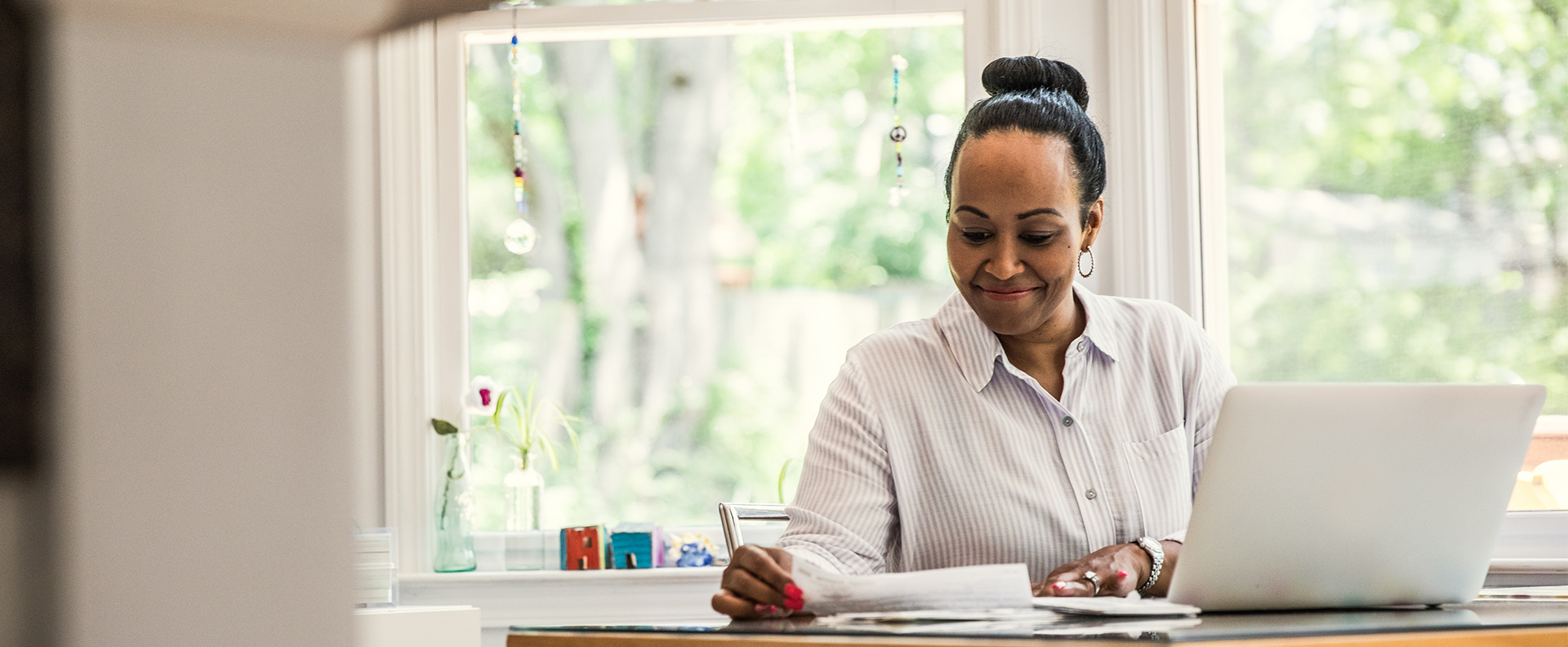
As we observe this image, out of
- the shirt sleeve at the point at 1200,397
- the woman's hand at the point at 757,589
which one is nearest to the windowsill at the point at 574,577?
the shirt sleeve at the point at 1200,397

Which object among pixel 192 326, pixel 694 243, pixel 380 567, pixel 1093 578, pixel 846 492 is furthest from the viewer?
pixel 694 243

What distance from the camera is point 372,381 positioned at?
2.55m

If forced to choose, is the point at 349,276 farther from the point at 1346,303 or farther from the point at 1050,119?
the point at 1346,303

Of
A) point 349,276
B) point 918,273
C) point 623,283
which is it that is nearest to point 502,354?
point 623,283

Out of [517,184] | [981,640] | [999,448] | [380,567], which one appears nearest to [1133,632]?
[981,640]

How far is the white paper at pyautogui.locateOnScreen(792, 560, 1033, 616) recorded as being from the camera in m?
1.07

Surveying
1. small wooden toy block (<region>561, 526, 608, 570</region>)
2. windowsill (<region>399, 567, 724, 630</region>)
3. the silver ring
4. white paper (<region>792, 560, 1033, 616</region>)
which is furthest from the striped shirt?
small wooden toy block (<region>561, 526, 608, 570</region>)

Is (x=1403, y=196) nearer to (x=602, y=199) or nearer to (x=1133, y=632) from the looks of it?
(x=1133, y=632)

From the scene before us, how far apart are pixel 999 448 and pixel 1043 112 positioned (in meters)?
0.48

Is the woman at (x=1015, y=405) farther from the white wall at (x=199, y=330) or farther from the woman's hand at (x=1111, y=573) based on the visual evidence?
the white wall at (x=199, y=330)

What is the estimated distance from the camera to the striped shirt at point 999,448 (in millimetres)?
1640

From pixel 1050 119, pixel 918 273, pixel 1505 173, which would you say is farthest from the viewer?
pixel 918 273

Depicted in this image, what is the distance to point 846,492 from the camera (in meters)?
1.60

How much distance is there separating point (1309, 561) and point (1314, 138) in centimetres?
171
